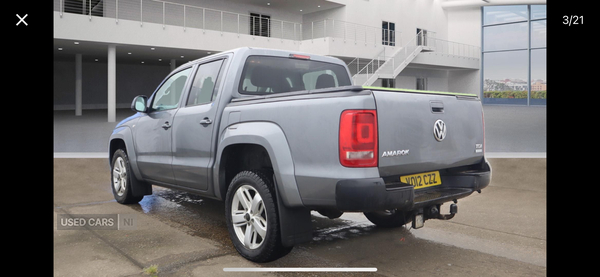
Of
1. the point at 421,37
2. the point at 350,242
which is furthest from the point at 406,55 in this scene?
the point at 350,242

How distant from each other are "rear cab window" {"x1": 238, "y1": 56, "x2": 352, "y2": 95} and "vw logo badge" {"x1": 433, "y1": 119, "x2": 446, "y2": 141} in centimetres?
159

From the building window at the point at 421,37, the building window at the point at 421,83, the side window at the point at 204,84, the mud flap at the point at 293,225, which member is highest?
the building window at the point at 421,37

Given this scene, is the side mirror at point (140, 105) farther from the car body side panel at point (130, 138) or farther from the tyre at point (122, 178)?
the tyre at point (122, 178)

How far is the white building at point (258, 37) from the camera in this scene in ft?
68.9

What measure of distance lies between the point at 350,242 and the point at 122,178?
3.35 meters

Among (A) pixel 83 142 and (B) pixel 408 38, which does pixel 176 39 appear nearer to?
(A) pixel 83 142

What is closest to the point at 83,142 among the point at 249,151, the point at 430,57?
the point at 249,151

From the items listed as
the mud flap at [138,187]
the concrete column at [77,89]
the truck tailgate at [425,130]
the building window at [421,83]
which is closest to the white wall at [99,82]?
the concrete column at [77,89]

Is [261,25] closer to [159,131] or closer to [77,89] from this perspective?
[77,89]

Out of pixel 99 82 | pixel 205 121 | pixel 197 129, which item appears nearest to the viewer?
pixel 205 121

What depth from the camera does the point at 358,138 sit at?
3258 millimetres

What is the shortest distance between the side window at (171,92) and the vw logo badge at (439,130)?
2800 mm

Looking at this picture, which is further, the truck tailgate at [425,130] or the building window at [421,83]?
the building window at [421,83]

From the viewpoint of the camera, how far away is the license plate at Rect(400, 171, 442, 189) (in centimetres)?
363
